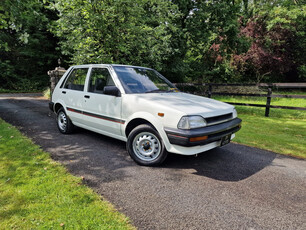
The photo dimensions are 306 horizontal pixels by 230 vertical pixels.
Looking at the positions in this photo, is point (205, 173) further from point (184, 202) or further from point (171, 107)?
point (171, 107)

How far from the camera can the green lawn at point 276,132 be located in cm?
476

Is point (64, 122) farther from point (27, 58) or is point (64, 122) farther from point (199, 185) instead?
point (27, 58)

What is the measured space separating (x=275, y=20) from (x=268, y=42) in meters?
1.78

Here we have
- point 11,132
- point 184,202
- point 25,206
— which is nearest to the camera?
point 25,206

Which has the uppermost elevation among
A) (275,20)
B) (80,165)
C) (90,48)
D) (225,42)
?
(275,20)

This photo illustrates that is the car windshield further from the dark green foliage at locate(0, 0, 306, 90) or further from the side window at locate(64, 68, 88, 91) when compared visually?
the dark green foliage at locate(0, 0, 306, 90)

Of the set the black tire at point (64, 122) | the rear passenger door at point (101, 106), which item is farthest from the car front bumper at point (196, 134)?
the black tire at point (64, 122)

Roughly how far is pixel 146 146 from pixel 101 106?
4.40 ft

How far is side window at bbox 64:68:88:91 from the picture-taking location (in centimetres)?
468

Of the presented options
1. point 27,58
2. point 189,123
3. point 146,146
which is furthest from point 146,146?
point 27,58

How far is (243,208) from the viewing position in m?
2.40

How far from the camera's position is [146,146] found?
351 centimetres

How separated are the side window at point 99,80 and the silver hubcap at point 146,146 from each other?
129cm

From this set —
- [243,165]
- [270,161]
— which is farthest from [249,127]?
[243,165]
